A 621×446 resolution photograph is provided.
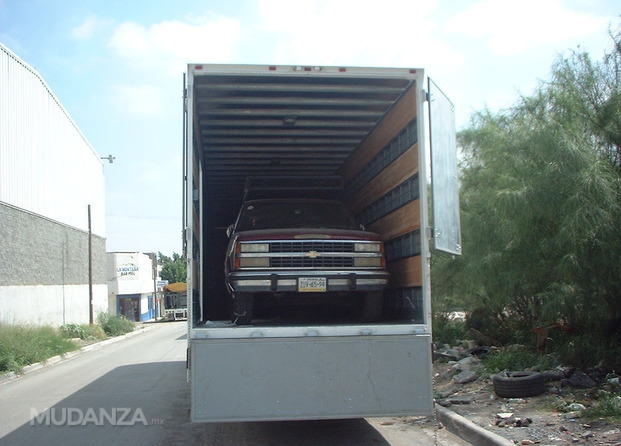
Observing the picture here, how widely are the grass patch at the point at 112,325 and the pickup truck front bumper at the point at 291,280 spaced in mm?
26806

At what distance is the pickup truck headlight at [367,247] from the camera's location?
26.1 ft

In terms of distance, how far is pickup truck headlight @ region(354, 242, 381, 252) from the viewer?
26.1ft

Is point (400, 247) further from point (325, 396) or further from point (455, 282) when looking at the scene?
point (455, 282)

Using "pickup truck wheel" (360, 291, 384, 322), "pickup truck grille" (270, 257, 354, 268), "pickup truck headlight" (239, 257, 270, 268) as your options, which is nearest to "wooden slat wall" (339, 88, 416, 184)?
"pickup truck grille" (270, 257, 354, 268)

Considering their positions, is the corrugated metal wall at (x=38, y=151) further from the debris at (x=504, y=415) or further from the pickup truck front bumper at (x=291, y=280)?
the debris at (x=504, y=415)

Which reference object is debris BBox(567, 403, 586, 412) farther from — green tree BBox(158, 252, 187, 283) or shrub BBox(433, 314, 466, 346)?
green tree BBox(158, 252, 187, 283)

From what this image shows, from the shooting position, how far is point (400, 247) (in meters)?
8.13

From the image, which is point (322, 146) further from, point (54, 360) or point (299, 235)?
point (54, 360)

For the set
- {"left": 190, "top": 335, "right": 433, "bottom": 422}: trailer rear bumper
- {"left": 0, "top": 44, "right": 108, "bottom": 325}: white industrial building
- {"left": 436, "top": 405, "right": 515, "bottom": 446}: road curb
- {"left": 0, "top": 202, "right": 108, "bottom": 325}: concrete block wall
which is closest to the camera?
{"left": 190, "top": 335, "right": 433, "bottom": 422}: trailer rear bumper

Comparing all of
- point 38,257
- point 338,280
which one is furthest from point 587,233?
point 38,257

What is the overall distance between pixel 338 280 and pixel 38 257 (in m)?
20.6

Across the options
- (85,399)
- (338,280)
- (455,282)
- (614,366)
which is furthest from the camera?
(455,282)

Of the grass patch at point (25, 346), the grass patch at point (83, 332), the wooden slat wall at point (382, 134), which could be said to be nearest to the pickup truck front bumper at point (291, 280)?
the wooden slat wall at point (382, 134)

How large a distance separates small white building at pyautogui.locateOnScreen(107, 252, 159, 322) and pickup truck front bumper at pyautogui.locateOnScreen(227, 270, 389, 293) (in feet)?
146
